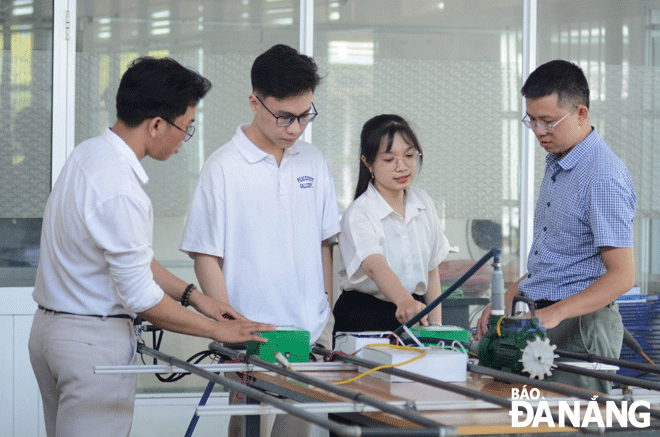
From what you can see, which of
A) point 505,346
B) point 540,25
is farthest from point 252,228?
point 540,25

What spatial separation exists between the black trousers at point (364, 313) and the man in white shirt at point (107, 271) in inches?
24.2

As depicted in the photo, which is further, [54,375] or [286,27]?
[286,27]

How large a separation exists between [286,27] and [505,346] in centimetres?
271

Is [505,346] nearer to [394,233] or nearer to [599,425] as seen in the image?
[599,425]

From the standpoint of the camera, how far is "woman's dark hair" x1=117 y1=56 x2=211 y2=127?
1.88 metres

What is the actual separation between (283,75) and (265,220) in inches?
17.1

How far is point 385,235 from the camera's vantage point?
2.46 meters

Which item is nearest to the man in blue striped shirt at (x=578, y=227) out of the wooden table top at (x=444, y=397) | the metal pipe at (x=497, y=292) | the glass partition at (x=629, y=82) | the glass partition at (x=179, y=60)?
the metal pipe at (x=497, y=292)

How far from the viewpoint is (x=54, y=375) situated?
72.4 inches

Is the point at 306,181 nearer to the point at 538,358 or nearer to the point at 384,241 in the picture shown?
the point at 384,241

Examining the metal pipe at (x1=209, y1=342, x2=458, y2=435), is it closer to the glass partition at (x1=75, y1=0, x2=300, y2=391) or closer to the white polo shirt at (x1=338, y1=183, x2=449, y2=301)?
the white polo shirt at (x1=338, y1=183, x2=449, y2=301)

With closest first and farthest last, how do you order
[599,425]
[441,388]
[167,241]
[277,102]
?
[599,425] < [441,388] < [277,102] < [167,241]

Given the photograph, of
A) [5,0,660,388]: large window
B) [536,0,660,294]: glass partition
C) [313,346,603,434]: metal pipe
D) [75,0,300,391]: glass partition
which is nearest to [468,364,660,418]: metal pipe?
[313,346,603,434]: metal pipe

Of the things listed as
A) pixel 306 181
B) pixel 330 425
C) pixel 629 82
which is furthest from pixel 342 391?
pixel 629 82
